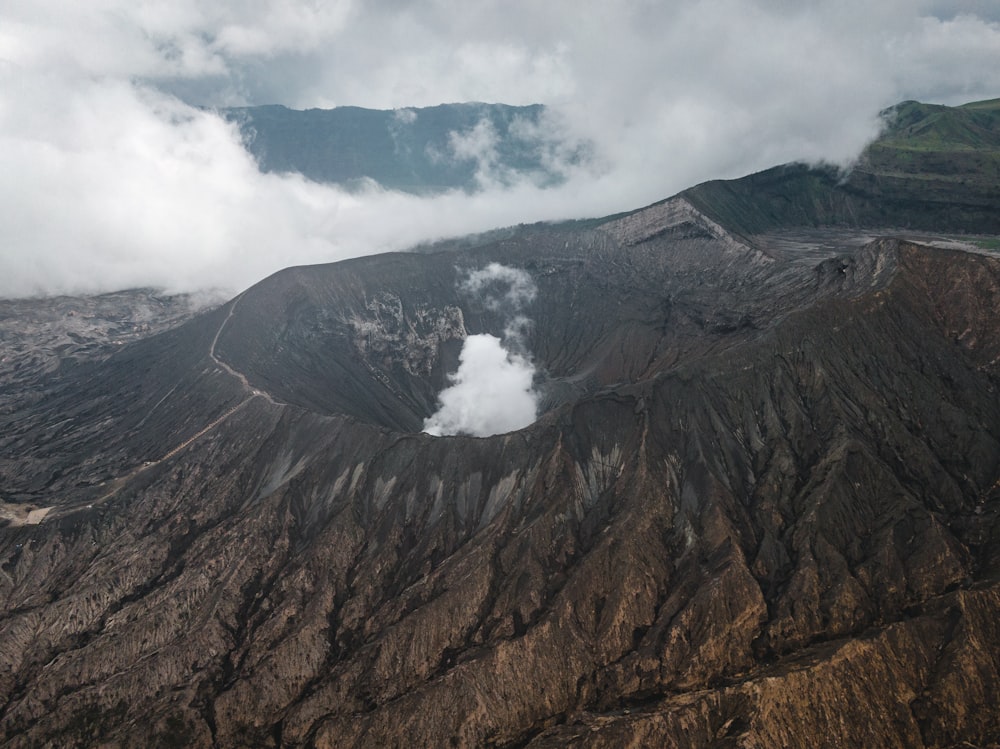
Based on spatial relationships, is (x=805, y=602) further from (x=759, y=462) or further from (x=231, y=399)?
(x=231, y=399)

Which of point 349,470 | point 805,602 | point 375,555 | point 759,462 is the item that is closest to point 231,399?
point 349,470

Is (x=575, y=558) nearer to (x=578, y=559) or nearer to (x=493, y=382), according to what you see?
(x=578, y=559)

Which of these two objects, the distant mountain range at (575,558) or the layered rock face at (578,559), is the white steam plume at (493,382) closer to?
the distant mountain range at (575,558)

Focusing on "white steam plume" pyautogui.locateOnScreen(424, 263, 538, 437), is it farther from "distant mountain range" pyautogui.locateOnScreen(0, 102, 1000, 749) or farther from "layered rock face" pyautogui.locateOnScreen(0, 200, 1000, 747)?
"layered rock face" pyautogui.locateOnScreen(0, 200, 1000, 747)

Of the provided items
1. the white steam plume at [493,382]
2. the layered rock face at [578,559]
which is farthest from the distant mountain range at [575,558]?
the white steam plume at [493,382]

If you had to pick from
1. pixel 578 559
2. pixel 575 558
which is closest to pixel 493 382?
pixel 575 558

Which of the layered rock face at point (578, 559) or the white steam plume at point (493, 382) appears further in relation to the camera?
the white steam plume at point (493, 382)
